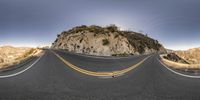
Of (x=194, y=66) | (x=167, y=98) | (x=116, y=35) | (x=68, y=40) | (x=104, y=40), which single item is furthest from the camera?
(x=68, y=40)

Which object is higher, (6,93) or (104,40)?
(104,40)

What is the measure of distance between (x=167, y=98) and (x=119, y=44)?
240 ft

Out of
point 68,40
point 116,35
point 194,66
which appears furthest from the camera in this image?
point 68,40

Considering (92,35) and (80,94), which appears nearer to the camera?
(80,94)

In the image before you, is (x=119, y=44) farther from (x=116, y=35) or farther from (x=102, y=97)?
(x=102, y=97)

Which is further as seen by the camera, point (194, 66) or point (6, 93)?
point (194, 66)

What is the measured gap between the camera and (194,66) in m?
16.5

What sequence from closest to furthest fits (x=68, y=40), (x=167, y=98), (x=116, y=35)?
(x=167, y=98) < (x=116, y=35) < (x=68, y=40)

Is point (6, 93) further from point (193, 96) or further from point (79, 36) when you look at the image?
point (79, 36)

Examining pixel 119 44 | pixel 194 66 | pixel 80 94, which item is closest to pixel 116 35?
pixel 119 44

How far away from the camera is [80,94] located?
29.5 feet

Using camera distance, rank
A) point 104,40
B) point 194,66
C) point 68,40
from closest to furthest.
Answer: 1. point 194,66
2. point 104,40
3. point 68,40

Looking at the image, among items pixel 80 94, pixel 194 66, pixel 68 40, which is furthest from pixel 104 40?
pixel 80 94

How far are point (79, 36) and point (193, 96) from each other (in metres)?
77.8
